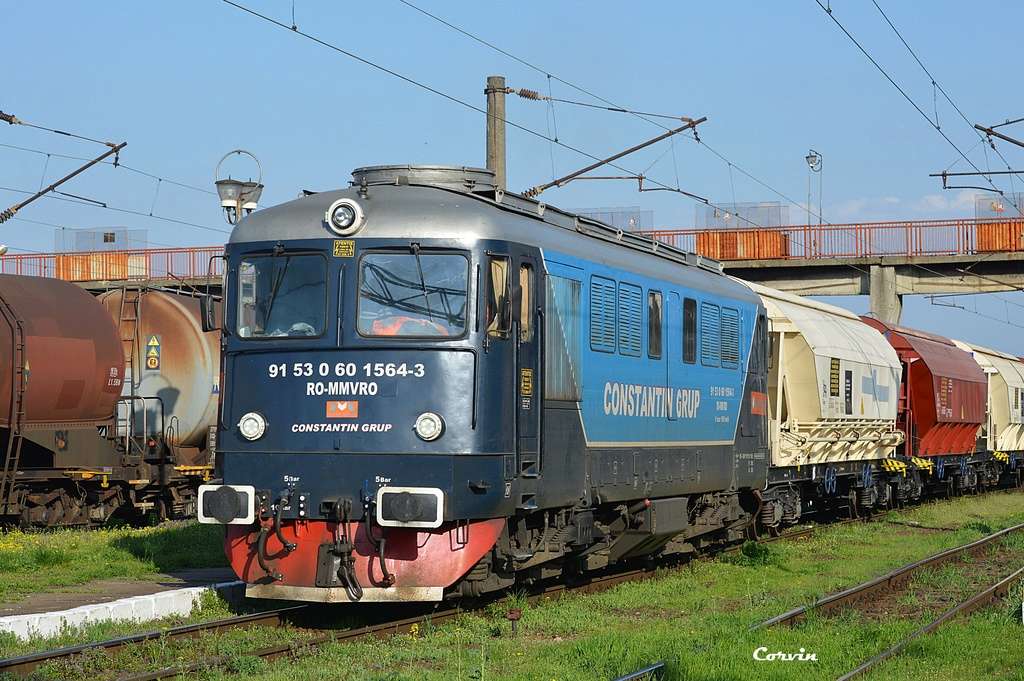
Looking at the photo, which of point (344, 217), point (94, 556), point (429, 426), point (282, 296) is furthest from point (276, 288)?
point (94, 556)

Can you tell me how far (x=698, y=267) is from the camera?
56.9ft

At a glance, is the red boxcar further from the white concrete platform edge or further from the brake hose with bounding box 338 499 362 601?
the brake hose with bounding box 338 499 362 601

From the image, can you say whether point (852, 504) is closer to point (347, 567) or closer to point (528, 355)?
point (528, 355)

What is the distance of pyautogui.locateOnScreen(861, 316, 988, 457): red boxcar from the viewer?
29.3 metres

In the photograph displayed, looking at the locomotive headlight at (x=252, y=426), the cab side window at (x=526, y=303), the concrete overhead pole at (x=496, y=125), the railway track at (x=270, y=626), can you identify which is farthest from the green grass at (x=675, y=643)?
the concrete overhead pole at (x=496, y=125)

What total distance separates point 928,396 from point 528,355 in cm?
1917

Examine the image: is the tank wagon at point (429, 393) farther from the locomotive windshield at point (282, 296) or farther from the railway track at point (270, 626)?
the railway track at point (270, 626)

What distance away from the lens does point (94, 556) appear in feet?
54.2

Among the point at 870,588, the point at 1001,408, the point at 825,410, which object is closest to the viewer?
the point at 870,588

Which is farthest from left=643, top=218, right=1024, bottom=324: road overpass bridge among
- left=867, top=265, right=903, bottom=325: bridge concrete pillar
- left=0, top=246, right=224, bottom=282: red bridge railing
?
left=0, top=246, right=224, bottom=282: red bridge railing

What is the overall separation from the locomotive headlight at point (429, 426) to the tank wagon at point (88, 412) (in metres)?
10.9

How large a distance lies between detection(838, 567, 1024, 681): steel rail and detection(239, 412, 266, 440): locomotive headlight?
17.1ft

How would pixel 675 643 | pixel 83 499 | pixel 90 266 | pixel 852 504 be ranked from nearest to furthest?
pixel 675 643 < pixel 83 499 < pixel 852 504 < pixel 90 266

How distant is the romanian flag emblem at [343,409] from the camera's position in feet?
38.1
